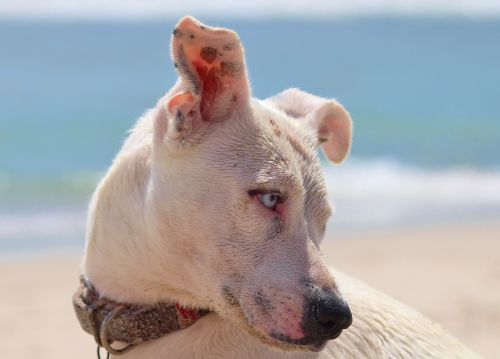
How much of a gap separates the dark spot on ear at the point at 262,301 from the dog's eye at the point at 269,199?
0.91 feet

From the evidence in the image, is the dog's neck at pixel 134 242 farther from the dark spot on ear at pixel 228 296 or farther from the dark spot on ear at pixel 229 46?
the dark spot on ear at pixel 229 46

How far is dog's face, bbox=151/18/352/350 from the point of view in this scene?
290 centimetres

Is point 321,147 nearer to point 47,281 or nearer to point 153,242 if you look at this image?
point 153,242

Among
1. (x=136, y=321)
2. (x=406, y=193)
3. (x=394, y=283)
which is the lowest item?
(x=394, y=283)

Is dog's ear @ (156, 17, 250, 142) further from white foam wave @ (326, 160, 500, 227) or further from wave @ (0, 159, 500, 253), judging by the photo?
white foam wave @ (326, 160, 500, 227)

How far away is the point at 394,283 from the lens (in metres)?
8.09

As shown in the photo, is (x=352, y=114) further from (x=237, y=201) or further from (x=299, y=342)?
(x=299, y=342)

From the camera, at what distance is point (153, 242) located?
3.13m

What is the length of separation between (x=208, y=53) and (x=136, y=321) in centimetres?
94

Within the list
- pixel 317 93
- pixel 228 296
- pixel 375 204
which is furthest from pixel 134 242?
pixel 317 93

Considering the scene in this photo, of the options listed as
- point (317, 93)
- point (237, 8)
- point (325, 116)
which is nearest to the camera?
point (325, 116)

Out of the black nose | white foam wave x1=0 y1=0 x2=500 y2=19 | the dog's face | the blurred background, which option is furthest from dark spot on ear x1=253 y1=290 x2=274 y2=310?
white foam wave x1=0 y1=0 x2=500 y2=19

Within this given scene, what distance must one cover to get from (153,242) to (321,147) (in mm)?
893

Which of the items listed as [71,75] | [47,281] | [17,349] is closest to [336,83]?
[71,75]
